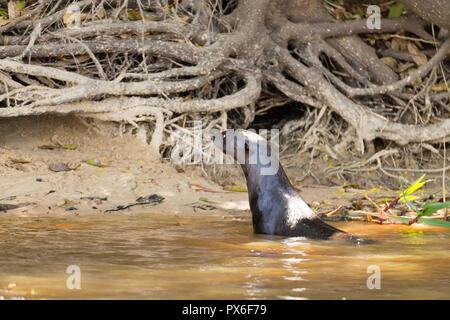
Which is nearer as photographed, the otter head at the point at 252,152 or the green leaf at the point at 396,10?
the otter head at the point at 252,152

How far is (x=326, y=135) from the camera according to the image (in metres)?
6.91

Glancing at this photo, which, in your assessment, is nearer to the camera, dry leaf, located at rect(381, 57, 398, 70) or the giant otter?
the giant otter

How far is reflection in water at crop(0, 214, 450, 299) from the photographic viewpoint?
2357 mm

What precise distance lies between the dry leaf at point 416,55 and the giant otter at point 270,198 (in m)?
3.65

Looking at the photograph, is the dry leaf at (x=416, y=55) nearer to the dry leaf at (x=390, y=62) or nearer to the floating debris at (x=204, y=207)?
A: the dry leaf at (x=390, y=62)

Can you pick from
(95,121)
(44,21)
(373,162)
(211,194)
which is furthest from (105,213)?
(373,162)

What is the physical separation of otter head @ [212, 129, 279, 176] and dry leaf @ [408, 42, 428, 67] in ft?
12.0

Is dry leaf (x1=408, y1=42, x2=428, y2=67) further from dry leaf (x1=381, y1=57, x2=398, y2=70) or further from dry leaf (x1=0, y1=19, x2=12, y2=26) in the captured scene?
dry leaf (x1=0, y1=19, x2=12, y2=26)

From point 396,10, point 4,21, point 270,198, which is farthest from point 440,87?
point 4,21

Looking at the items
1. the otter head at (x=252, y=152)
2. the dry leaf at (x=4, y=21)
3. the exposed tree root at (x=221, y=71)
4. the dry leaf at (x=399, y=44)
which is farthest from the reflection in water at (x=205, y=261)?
the dry leaf at (x=399, y=44)

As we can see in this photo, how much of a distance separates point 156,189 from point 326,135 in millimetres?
2388

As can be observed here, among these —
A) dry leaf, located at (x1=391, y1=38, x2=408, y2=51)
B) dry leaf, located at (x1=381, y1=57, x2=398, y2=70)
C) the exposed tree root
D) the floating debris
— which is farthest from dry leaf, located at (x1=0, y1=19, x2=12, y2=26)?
dry leaf, located at (x1=391, y1=38, x2=408, y2=51)

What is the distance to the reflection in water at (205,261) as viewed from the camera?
2357 millimetres

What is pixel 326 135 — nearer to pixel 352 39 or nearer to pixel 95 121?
pixel 352 39
